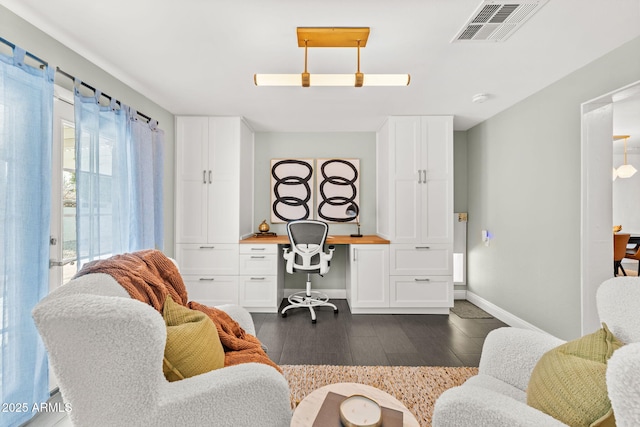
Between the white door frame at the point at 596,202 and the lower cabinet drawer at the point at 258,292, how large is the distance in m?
2.98

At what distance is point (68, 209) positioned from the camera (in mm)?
2016

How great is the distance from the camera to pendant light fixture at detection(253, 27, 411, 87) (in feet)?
5.84

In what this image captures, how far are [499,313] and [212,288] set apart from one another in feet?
11.4

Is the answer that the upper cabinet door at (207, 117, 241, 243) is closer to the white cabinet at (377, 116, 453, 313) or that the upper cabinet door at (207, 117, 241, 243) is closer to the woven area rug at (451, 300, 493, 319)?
the white cabinet at (377, 116, 453, 313)

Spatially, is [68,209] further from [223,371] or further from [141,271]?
[223,371]

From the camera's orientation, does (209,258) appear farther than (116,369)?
Yes

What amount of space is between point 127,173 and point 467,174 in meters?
4.18

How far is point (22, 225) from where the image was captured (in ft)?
5.21

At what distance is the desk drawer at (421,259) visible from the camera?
341 centimetres

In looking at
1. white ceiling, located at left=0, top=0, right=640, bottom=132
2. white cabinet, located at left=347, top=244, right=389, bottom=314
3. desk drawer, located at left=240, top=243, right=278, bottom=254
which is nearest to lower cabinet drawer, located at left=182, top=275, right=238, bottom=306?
Result: desk drawer, located at left=240, top=243, right=278, bottom=254

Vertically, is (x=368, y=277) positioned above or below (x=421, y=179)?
below

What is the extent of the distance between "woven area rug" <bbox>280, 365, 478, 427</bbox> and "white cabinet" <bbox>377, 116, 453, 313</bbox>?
4.07ft

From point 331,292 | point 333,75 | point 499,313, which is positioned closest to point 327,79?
point 333,75

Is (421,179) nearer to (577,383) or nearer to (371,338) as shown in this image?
(371,338)
